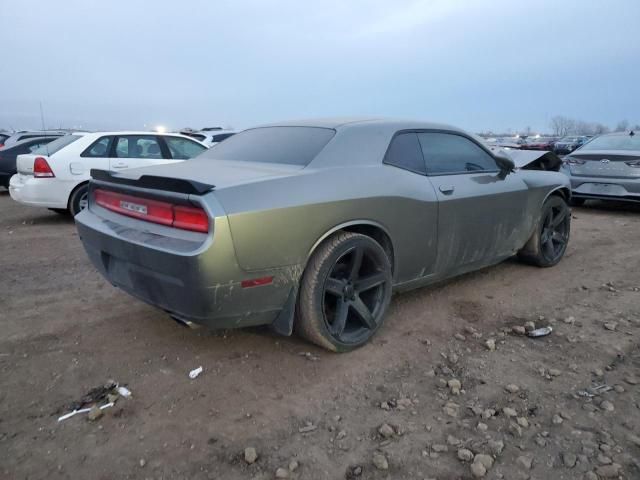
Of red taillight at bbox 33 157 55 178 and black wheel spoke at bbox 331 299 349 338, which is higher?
red taillight at bbox 33 157 55 178

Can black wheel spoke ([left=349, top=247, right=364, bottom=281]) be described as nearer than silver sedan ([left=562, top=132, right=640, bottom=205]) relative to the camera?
Yes

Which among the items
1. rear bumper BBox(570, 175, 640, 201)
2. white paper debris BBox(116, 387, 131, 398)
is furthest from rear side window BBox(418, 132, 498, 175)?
rear bumper BBox(570, 175, 640, 201)

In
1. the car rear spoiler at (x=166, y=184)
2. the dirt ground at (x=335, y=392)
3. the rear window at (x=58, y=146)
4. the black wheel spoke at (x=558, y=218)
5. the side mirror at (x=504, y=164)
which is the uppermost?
the rear window at (x=58, y=146)

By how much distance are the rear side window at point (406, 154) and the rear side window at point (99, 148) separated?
17.5ft

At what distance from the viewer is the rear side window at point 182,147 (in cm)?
779

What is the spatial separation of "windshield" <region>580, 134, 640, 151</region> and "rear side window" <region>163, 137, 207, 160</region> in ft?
22.6

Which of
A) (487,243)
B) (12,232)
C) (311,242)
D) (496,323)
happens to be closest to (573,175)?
(487,243)

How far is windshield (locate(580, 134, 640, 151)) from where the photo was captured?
8.41 m

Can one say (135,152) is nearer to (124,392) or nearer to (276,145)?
(276,145)

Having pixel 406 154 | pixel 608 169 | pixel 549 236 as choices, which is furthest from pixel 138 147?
pixel 608 169

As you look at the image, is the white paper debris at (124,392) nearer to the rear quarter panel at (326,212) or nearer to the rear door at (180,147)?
the rear quarter panel at (326,212)

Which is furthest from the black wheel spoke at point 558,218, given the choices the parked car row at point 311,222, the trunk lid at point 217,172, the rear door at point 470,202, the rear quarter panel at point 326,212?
the trunk lid at point 217,172

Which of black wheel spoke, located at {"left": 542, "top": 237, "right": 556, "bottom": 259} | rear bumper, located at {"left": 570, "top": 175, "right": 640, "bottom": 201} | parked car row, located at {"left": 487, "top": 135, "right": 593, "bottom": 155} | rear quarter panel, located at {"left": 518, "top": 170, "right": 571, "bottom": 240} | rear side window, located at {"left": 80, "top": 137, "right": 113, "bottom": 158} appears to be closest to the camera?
rear quarter panel, located at {"left": 518, "top": 170, "right": 571, "bottom": 240}

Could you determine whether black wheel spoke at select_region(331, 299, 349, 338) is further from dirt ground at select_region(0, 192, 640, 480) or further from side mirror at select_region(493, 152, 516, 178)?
side mirror at select_region(493, 152, 516, 178)
